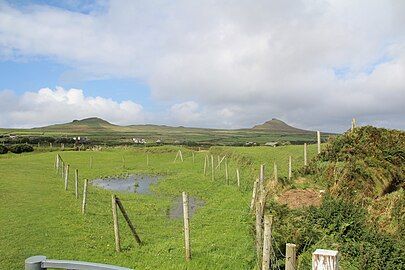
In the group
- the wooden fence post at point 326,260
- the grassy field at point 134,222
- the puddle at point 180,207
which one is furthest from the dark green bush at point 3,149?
the wooden fence post at point 326,260

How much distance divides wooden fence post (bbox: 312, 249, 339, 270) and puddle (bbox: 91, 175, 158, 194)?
33.4 meters

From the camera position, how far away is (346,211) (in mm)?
15055

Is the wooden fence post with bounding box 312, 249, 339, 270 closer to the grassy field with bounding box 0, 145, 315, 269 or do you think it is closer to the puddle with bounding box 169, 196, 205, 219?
the grassy field with bounding box 0, 145, 315, 269

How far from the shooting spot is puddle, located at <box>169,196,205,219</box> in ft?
87.4

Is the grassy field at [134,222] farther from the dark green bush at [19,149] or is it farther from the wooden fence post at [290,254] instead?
the dark green bush at [19,149]

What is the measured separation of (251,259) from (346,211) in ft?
13.1

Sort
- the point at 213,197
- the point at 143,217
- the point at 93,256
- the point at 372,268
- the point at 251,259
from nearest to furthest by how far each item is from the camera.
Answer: the point at 372,268
the point at 251,259
the point at 93,256
the point at 143,217
the point at 213,197

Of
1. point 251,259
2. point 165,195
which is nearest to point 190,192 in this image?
point 165,195

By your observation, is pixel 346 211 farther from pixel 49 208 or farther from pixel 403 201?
pixel 49 208

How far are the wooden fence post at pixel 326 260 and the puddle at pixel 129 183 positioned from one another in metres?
33.4

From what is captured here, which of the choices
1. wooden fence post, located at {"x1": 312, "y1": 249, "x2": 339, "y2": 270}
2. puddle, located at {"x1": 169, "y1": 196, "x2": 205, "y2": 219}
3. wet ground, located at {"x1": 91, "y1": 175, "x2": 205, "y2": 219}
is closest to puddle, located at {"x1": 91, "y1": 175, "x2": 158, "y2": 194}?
wet ground, located at {"x1": 91, "y1": 175, "x2": 205, "y2": 219}

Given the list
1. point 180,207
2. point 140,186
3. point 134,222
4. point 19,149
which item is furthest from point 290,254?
point 19,149

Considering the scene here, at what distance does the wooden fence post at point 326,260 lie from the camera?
4.97 metres

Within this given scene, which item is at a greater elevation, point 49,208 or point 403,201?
point 403,201
